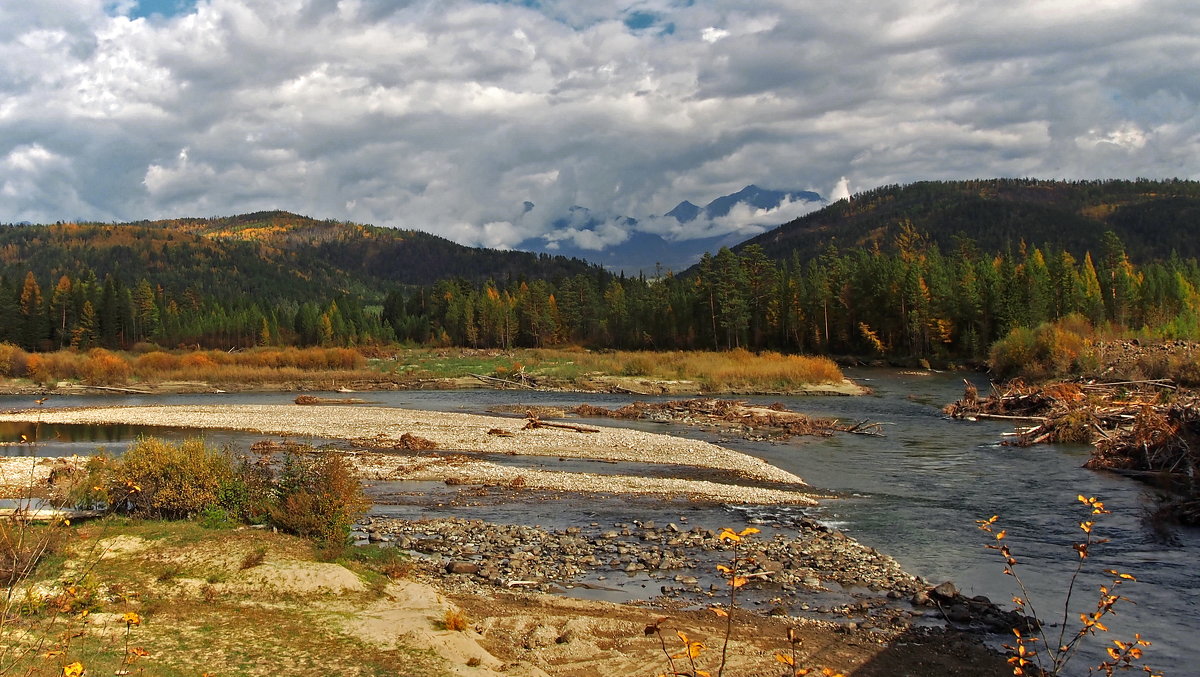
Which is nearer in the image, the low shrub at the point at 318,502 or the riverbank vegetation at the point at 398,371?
the low shrub at the point at 318,502

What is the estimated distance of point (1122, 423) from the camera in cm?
3284

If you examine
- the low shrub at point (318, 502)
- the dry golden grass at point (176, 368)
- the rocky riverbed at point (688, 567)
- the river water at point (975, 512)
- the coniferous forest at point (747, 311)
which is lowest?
the river water at point (975, 512)

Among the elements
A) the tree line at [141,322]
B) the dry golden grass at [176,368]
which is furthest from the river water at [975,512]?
the tree line at [141,322]

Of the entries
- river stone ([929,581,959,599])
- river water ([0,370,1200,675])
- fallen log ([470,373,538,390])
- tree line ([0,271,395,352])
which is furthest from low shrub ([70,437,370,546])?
tree line ([0,271,395,352])

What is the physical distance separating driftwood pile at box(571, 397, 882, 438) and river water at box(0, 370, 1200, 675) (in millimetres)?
2127

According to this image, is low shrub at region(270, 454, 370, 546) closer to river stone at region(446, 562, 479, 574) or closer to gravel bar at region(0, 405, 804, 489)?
river stone at region(446, 562, 479, 574)

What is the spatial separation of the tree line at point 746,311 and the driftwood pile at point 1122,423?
3451 cm

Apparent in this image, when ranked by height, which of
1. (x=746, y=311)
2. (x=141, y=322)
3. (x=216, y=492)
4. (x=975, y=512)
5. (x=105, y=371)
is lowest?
(x=975, y=512)

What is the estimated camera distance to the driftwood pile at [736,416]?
39.1 metres

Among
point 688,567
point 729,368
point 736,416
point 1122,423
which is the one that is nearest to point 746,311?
point 729,368

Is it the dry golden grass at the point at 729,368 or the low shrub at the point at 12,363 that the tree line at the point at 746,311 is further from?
the low shrub at the point at 12,363

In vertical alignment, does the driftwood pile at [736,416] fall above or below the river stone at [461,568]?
below

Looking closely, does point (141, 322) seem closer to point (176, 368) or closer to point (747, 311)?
point (176, 368)

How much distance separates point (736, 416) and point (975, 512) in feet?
76.1
